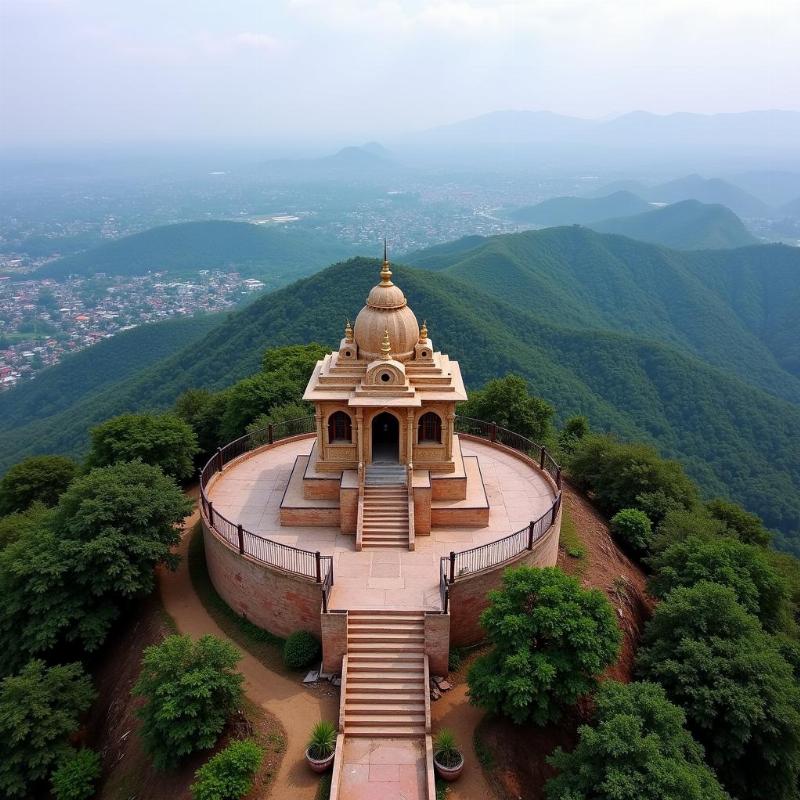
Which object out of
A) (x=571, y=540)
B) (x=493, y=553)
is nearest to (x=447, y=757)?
(x=493, y=553)

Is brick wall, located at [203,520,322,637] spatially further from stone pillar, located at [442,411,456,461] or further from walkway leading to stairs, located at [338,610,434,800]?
stone pillar, located at [442,411,456,461]

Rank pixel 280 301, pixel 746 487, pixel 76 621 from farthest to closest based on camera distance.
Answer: pixel 280 301, pixel 746 487, pixel 76 621

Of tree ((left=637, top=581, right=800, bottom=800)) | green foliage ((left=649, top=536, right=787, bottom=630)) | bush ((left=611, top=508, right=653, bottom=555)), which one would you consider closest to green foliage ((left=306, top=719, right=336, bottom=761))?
tree ((left=637, top=581, right=800, bottom=800))

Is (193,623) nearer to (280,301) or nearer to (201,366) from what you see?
(201,366)

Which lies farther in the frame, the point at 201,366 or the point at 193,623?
the point at 201,366

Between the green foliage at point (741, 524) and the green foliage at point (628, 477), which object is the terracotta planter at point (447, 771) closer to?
the green foliage at point (628, 477)

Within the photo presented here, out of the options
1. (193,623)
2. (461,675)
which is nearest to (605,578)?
(461,675)
